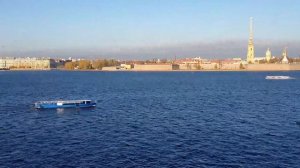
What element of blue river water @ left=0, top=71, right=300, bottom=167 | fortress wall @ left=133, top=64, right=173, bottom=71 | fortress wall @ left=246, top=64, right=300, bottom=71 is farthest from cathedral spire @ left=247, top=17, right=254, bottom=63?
blue river water @ left=0, top=71, right=300, bottom=167

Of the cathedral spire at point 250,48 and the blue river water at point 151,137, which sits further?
Result: the cathedral spire at point 250,48

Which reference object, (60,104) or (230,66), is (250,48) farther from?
(60,104)

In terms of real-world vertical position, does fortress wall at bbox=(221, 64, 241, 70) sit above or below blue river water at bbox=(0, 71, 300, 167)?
above

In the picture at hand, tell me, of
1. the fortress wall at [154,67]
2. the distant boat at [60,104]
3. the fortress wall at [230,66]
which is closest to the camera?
the distant boat at [60,104]

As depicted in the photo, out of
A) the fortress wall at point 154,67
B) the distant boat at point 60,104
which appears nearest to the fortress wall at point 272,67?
the fortress wall at point 154,67

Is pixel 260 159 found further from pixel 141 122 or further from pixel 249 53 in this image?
pixel 249 53

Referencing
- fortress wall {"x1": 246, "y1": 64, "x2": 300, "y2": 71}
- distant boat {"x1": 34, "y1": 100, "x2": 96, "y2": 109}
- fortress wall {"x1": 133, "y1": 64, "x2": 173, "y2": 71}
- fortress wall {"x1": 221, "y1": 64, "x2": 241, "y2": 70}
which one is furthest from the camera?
fortress wall {"x1": 133, "y1": 64, "x2": 173, "y2": 71}

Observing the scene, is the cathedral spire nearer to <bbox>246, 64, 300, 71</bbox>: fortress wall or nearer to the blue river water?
<bbox>246, 64, 300, 71</bbox>: fortress wall

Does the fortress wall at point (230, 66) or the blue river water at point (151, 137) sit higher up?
the fortress wall at point (230, 66)

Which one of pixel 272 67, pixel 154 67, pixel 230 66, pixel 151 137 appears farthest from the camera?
pixel 154 67

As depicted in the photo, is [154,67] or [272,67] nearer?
[272,67]

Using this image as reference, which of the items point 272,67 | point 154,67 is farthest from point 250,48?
point 154,67

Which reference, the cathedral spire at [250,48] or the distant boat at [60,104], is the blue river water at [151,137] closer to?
the distant boat at [60,104]

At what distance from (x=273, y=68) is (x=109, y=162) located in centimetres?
15348
